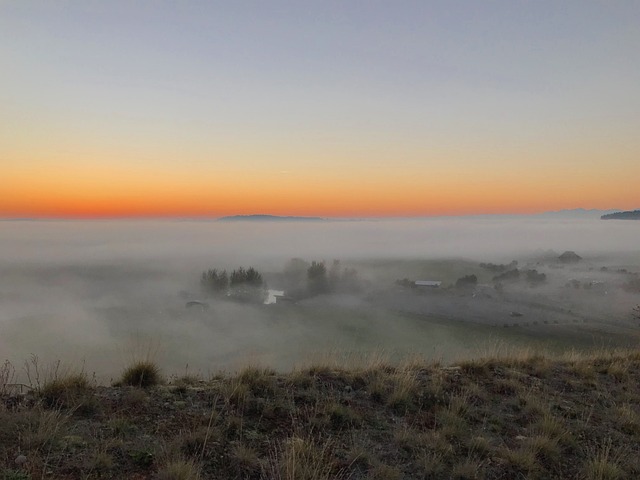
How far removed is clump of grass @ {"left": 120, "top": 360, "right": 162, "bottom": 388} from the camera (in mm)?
6645

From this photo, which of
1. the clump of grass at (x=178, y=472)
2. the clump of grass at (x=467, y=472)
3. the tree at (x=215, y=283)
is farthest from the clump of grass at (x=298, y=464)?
the tree at (x=215, y=283)

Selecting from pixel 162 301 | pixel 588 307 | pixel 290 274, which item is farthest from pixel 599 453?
pixel 290 274

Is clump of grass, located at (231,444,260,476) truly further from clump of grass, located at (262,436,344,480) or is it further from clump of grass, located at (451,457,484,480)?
clump of grass, located at (451,457,484,480)

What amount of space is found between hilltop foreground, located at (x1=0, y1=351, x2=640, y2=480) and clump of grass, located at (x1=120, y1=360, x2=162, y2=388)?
0.8 inches

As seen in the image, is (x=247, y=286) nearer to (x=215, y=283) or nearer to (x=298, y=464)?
(x=215, y=283)

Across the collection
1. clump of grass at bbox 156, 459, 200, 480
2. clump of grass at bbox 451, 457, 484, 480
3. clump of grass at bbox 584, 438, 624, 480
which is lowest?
clump of grass at bbox 584, 438, 624, 480

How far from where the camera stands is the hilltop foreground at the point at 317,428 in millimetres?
4141

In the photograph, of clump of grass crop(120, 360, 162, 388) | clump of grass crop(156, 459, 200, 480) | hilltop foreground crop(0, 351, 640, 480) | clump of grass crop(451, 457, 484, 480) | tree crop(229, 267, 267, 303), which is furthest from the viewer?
tree crop(229, 267, 267, 303)

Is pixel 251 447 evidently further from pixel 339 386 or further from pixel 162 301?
pixel 162 301

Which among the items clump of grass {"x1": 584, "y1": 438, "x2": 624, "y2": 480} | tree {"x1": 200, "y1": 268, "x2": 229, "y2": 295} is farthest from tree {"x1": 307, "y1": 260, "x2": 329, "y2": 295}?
clump of grass {"x1": 584, "y1": 438, "x2": 624, "y2": 480}

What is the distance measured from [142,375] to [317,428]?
325cm

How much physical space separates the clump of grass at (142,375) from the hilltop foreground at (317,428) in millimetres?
21

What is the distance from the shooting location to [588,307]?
58344mm

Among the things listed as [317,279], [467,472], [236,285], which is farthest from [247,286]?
[467,472]
